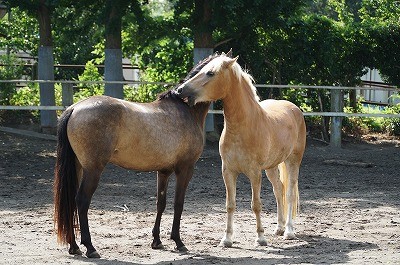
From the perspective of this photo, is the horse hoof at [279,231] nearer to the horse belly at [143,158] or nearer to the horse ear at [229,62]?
the horse belly at [143,158]

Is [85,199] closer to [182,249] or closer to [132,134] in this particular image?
[132,134]

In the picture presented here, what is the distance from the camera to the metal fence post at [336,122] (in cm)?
1552

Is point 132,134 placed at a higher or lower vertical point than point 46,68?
lower

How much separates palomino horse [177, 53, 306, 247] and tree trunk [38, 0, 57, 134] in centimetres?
818

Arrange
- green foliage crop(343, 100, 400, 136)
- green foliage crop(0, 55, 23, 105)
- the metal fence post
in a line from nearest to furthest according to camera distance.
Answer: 1. the metal fence post
2. green foliage crop(343, 100, 400, 136)
3. green foliage crop(0, 55, 23, 105)

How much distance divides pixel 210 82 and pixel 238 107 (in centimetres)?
42

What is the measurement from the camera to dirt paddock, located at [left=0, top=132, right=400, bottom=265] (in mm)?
7008

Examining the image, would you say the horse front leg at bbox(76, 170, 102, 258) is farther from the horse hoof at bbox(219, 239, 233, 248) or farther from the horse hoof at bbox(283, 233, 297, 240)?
the horse hoof at bbox(283, 233, 297, 240)

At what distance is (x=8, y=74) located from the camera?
18047 mm

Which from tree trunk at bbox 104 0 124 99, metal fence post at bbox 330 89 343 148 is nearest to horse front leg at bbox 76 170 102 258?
tree trunk at bbox 104 0 124 99

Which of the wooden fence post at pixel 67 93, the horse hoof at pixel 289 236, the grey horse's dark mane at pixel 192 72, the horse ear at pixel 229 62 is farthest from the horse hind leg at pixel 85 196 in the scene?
the wooden fence post at pixel 67 93

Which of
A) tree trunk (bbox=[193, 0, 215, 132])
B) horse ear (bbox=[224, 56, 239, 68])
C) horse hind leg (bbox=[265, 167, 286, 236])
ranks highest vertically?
tree trunk (bbox=[193, 0, 215, 132])

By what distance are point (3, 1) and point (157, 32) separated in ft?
9.92

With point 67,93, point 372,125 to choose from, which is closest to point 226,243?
point 67,93
